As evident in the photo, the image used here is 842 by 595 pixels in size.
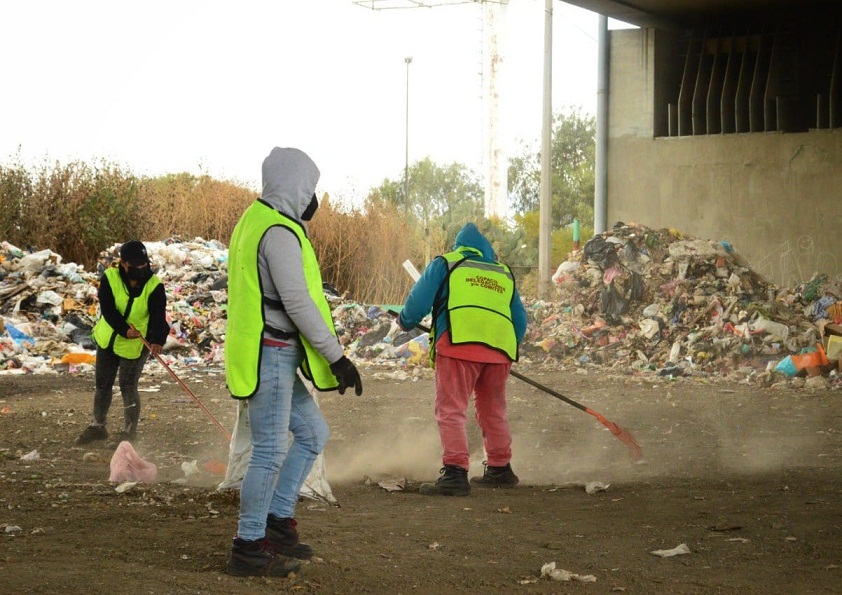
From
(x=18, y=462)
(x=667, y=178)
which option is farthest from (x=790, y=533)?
(x=667, y=178)

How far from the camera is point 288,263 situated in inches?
173

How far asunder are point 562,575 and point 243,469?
2.13 m

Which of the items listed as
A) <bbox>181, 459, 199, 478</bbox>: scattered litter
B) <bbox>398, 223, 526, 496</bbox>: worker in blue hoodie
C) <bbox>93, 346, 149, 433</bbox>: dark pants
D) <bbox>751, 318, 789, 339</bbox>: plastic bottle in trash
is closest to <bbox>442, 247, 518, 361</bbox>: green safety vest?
<bbox>398, 223, 526, 496</bbox>: worker in blue hoodie

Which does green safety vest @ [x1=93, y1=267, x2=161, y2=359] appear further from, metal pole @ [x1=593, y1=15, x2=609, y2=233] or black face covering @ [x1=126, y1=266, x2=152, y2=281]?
metal pole @ [x1=593, y1=15, x2=609, y2=233]

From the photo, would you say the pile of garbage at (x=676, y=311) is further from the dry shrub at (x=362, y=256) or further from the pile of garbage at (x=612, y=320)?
the dry shrub at (x=362, y=256)

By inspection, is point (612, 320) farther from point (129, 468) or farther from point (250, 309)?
point (250, 309)

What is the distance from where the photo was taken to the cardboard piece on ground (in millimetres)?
5926

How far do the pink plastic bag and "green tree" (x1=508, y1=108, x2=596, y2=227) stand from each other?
147ft

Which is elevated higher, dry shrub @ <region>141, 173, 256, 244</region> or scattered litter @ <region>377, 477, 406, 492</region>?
dry shrub @ <region>141, 173, 256, 244</region>

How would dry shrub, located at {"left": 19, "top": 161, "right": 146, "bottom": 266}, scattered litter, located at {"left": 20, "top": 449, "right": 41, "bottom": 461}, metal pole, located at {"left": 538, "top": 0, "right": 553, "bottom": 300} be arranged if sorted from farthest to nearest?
dry shrub, located at {"left": 19, "top": 161, "right": 146, "bottom": 266}
metal pole, located at {"left": 538, "top": 0, "right": 553, "bottom": 300}
scattered litter, located at {"left": 20, "top": 449, "right": 41, "bottom": 461}

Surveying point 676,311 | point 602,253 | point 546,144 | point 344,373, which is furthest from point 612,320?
point 344,373

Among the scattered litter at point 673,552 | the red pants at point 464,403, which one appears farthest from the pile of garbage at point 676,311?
the scattered litter at point 673,552

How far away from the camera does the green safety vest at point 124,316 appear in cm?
820

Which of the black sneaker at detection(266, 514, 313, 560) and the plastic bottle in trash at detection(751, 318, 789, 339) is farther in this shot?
the plastic bottle in trash at detection(751, 318, 789, 339)
